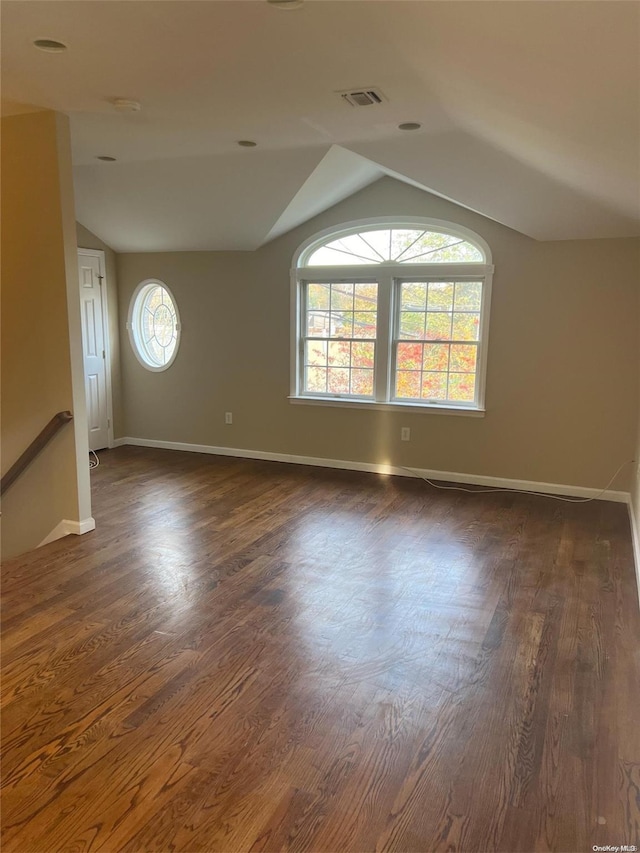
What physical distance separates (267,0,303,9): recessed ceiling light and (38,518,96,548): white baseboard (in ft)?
10.7

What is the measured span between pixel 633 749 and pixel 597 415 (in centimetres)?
332

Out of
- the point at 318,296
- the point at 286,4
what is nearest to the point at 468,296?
the point at 318,296

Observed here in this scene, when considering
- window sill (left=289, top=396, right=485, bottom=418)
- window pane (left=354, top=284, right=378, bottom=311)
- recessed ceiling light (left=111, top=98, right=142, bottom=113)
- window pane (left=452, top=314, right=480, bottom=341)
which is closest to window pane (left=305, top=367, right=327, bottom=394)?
window sill (left=289, top=396, right=485, bottom=418)

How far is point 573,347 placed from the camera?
4.87 metres

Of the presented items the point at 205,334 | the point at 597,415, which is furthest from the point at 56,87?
the point at 597,415

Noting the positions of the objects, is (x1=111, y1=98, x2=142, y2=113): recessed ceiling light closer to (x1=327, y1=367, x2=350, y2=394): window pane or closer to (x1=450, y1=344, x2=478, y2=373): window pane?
(x1=327, y1=367, x2=350, y2=394): window pane

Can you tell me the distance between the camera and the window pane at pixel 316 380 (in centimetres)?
594

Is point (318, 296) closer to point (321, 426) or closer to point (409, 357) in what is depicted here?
point (409, 357)

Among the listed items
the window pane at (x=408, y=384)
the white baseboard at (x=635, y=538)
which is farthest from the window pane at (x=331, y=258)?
the white baseboard at (x=635, y=538)

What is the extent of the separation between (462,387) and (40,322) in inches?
140

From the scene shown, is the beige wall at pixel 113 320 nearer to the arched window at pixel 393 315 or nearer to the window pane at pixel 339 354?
the arched window at pixel 393 315

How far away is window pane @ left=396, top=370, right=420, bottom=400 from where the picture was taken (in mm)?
5559

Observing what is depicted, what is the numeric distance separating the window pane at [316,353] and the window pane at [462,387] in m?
1.30

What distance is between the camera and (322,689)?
2338mm
